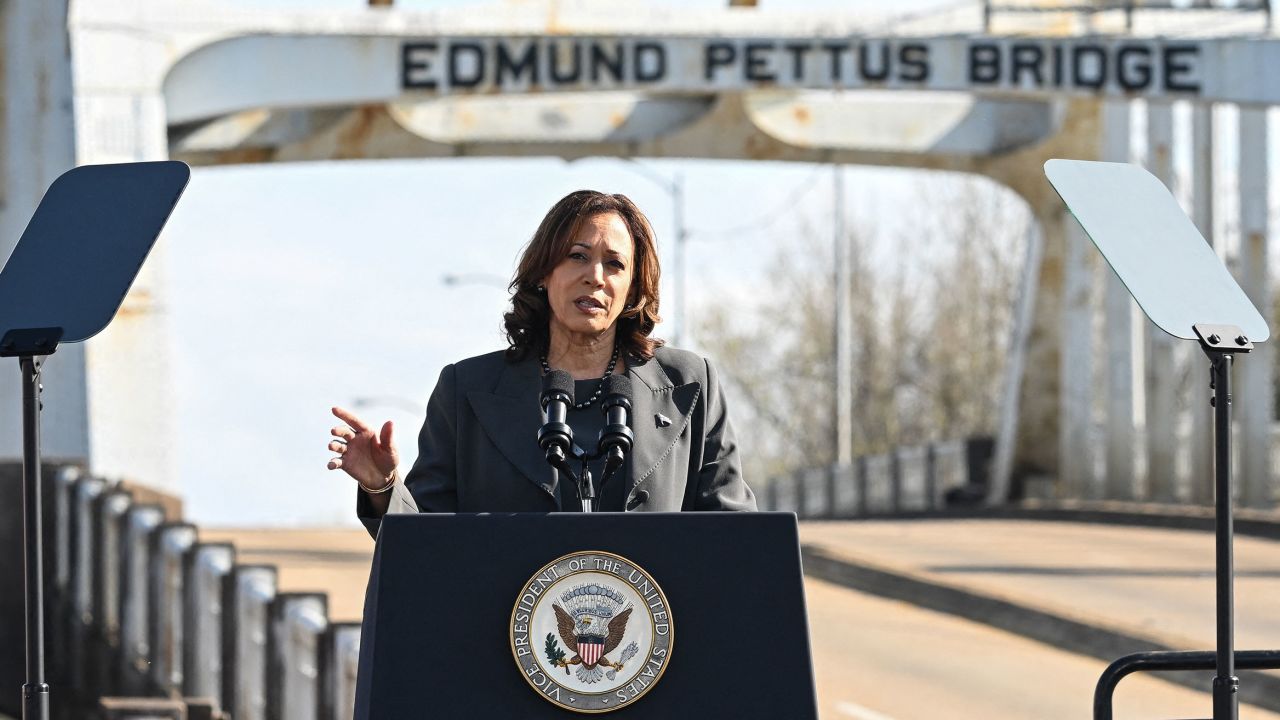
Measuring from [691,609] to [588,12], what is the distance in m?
17.3

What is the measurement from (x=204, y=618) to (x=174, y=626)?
85cm

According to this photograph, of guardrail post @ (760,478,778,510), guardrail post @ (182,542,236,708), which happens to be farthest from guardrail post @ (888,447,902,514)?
guardrail post @ (182,542,236,708)

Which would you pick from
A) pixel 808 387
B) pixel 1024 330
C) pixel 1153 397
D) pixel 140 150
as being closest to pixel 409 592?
pixel 140 150

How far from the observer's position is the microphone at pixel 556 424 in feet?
14.6

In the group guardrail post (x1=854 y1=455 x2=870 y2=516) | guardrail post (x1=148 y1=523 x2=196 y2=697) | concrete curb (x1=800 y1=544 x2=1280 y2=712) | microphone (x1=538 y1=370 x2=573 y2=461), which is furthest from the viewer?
guardrail post (x1=854 y1=455 x2=870 y2=516)

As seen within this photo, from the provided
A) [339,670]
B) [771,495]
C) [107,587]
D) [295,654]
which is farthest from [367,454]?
[771,495]

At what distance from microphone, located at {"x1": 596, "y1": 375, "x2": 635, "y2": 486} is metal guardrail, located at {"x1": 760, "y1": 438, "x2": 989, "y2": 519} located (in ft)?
85.7

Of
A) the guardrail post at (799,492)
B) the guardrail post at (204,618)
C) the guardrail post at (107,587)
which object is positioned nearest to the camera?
the guardrail post at (204,618)

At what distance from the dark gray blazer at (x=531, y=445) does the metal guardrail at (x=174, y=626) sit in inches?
182

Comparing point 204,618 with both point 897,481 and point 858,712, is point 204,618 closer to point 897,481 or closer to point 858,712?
point 858,712

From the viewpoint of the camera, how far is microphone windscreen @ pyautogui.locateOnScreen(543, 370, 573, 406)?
4.63 m

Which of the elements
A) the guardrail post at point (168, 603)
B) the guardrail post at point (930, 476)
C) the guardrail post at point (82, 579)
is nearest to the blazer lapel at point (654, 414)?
the guardrail post at point (168, 603)

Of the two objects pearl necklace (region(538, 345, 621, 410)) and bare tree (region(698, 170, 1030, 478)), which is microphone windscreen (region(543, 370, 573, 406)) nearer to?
pearl necklace (region(538, 345, 621, 410))

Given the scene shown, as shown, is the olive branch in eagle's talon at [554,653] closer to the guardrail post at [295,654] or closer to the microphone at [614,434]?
the microphone at [614,434]
